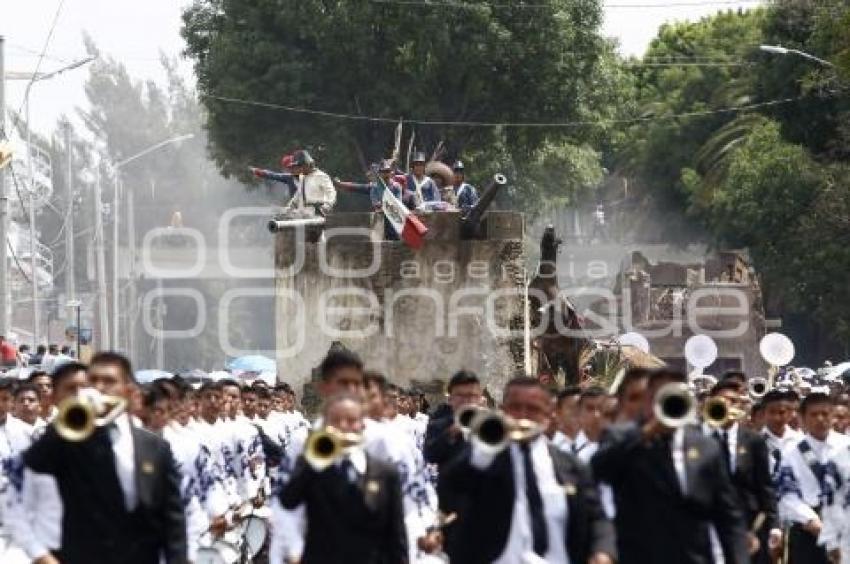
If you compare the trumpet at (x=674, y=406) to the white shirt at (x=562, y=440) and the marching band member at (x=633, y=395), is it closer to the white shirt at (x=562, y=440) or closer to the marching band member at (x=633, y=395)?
the marching band member at (x=633, y=395)

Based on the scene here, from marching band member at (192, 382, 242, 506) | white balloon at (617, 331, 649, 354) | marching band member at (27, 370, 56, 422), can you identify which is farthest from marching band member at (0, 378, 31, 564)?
white balloon at (617, 331, 649, 354)

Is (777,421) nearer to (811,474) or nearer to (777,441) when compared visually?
(777,441)

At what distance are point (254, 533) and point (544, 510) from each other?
8.77 meters

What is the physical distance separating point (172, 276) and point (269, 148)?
50908 mm

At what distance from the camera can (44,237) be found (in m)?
125

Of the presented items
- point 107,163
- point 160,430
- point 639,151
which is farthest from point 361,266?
point 107,163

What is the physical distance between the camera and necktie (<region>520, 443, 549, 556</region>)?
1241cm

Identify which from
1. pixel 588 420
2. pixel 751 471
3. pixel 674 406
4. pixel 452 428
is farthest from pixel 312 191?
pixel 674 406

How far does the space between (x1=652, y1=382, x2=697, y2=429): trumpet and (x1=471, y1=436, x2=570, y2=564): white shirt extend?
591 millimetres

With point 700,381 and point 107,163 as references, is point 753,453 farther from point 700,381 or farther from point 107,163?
point 107,163

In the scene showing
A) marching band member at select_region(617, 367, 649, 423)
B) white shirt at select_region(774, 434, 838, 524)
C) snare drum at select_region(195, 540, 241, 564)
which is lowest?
snare drum at select_region(195, 540, 241, 564)

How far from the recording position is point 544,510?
40.9 feet

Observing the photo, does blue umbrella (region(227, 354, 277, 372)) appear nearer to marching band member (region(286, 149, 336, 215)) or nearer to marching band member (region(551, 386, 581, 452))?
marching band member (region(286, 149, 336, 215))

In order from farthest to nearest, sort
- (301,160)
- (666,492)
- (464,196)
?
(464,196) < (301,160) < (666,492)
